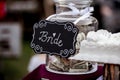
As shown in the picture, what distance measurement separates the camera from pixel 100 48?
2.33ft

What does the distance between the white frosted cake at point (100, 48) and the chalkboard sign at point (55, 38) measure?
0.02 metres

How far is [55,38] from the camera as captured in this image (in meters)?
0.74

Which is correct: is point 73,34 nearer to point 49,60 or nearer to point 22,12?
point 49,60

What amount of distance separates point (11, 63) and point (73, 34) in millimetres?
4062

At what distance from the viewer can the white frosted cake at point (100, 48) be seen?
0.70m

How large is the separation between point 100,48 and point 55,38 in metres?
0.10

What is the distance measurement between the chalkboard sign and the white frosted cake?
0.08 feet

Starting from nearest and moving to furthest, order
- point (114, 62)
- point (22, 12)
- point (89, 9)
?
point (114, 62) → point (89, 9) → point (22, 12)

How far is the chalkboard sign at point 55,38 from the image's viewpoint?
73 centimetres

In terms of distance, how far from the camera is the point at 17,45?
4.59m

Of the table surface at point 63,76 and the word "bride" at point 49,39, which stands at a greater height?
the word "bride" at point 49,39

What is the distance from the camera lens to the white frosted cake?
27.5 inches

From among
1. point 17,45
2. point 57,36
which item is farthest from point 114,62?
point 17,45

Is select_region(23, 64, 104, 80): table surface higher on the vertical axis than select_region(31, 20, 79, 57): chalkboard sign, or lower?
lower
